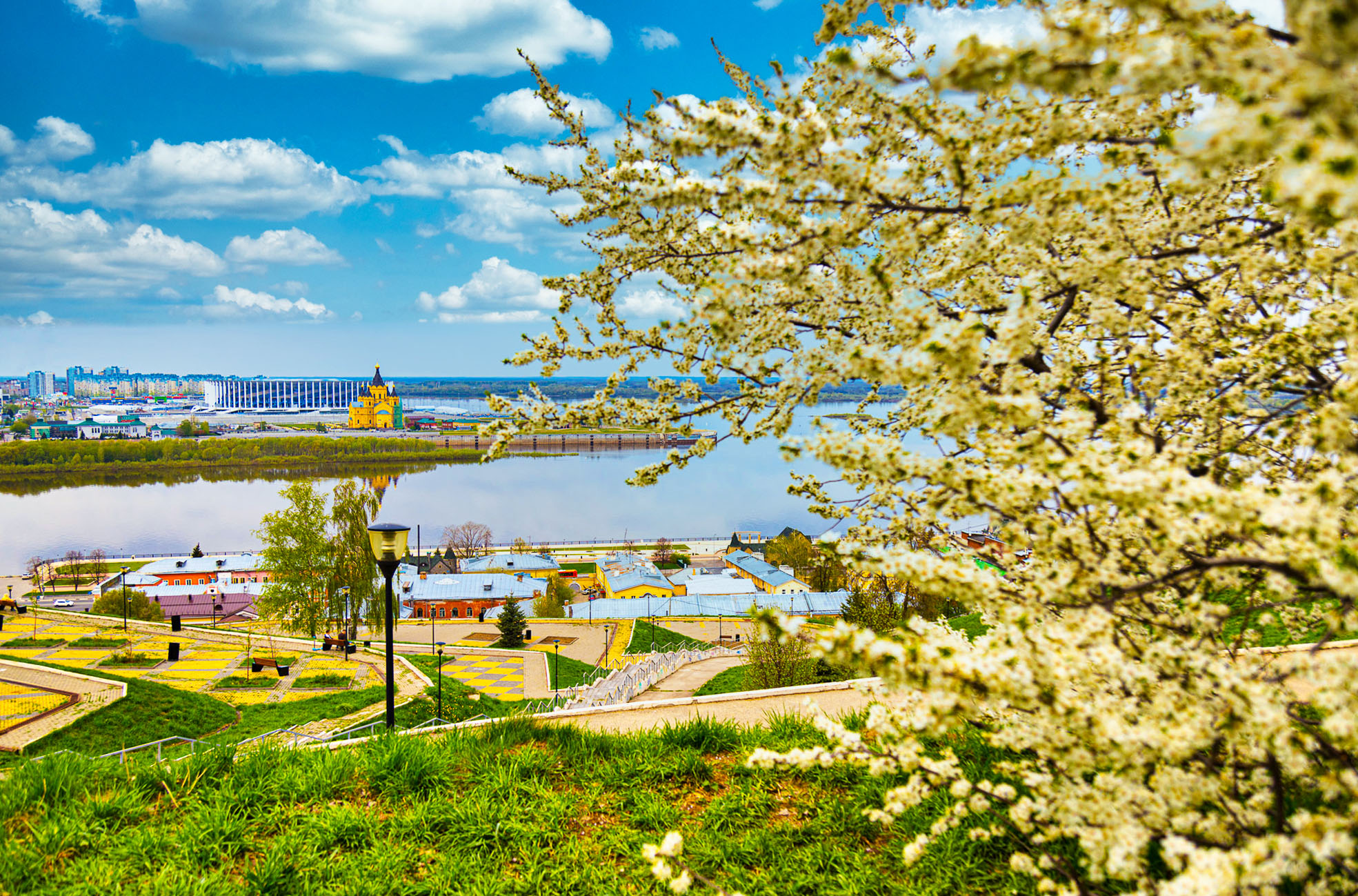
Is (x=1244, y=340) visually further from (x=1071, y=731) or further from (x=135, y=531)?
(x=135, y=531)

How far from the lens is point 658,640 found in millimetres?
30688

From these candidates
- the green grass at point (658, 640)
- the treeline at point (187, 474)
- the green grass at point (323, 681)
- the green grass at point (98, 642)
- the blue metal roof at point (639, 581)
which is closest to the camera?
the green grass at point (323, 681)

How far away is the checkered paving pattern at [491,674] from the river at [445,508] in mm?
27874

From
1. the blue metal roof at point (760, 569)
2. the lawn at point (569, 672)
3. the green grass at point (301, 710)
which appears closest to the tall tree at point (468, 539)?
the blue metal roof at point (760, 569)

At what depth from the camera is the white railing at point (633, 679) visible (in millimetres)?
13945

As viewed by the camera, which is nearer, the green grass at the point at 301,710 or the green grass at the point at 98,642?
the green grass at the point at 301,710

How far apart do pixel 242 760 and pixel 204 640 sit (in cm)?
2684

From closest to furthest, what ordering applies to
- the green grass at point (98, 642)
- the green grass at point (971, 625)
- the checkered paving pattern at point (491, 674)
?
1. the green grass at point (971, 625)
2. the checkered paving pattern at point (491, 674)
3. the green grass at point (98, 642)

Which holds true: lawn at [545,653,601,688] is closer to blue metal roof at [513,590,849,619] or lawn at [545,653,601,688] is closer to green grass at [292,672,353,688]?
green grass at [292,672,353,688]

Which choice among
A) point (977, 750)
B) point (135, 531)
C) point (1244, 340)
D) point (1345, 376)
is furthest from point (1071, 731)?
point (135, 531)

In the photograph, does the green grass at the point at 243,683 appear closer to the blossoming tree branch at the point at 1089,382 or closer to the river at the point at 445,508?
the blossoming tree branch at the point at 1089,382

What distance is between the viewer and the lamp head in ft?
23.5

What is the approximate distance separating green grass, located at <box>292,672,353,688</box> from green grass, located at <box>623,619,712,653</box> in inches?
451

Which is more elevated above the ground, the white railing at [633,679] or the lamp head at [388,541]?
the lamp head at [388,541]
